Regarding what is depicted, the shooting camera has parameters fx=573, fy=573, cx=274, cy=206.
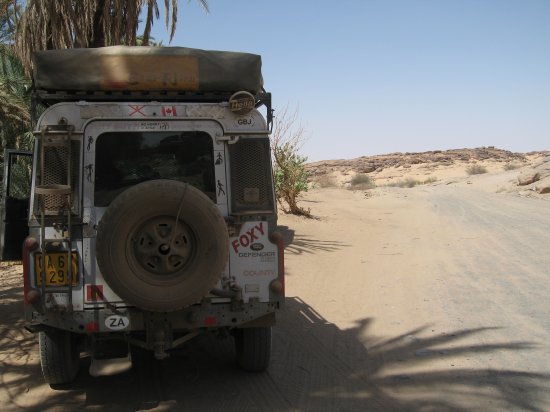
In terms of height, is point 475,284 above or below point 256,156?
below

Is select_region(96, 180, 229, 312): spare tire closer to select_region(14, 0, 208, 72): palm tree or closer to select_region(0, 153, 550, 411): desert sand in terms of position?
select_region(0, 153, 550, 411): desert sand

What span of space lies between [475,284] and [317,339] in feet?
12.4

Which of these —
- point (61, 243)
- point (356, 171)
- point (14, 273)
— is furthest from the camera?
point (356, 171)

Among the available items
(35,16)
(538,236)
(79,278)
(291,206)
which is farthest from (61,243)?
(291,206)

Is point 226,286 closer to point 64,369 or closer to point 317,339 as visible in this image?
point 64,369

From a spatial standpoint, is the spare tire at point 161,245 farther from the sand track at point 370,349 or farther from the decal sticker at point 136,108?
the sand track at point 370,349

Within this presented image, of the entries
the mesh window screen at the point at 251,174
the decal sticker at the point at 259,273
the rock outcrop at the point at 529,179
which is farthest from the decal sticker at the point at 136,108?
the rock outcrop at the point at 529,179

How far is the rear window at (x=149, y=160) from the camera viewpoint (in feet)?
15.4

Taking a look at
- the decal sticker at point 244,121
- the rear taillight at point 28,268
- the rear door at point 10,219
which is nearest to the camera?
the rear taillight at point 28,268

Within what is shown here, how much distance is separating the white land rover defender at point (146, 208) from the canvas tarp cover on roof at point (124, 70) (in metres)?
0.01

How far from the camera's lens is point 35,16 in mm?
10852

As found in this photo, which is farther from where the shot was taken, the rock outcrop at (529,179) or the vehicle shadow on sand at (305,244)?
the rock outcrop at (529,179)

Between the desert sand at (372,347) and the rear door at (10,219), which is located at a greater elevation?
the rear door at (10,219)

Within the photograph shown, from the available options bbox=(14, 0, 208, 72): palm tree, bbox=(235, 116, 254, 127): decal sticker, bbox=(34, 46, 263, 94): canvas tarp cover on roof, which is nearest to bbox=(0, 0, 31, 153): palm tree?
bbox=(14, 0, 208, 72): palm tree
